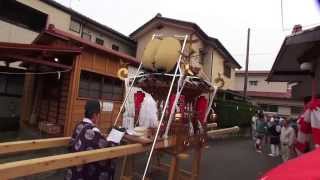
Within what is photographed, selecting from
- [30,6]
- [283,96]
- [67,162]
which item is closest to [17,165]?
[67,162]

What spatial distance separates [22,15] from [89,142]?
12869mm

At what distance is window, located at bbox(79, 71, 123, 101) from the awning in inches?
244

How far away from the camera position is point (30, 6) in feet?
48.5

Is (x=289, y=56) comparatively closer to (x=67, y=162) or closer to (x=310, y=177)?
(x=67, y=162)

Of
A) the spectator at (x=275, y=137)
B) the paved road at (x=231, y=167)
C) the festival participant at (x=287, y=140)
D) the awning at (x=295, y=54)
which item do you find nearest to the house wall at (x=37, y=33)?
the paved road at (x=231, y=167)

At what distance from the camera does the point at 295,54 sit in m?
6.77

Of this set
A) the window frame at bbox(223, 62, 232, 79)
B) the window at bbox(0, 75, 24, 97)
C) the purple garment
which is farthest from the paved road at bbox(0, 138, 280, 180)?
the window frame at bbox(223, 62, 232, 79)

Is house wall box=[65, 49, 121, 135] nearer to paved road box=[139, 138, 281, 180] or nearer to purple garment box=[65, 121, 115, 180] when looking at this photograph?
paved road box=[139, 138, 281, 180]

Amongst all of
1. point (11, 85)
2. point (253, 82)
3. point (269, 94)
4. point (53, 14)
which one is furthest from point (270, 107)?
point (11, 85)

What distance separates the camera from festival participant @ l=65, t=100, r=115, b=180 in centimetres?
433

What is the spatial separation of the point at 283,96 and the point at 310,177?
132 ft

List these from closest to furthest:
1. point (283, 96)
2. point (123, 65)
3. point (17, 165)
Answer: point (17, 165) < point (123, 65) < point (283, 96)

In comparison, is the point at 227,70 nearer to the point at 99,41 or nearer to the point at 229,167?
the point at 99,41

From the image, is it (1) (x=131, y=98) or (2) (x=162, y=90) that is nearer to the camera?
(2) (x=162, y=90)
